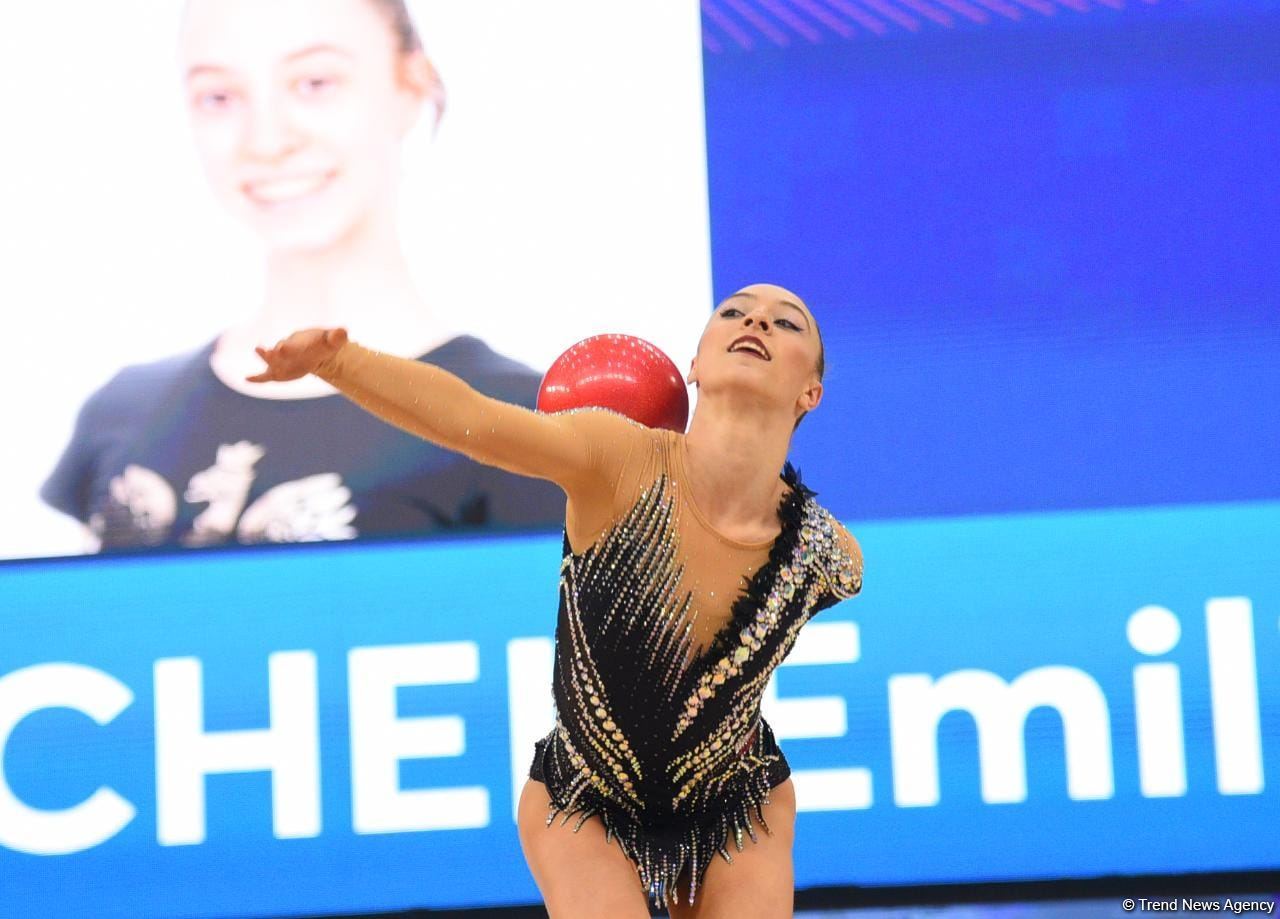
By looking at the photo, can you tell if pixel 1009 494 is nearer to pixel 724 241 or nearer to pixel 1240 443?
pixel 1240 443

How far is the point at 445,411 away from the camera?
2.13 meters

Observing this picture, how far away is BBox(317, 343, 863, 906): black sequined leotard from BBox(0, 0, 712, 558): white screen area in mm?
1619

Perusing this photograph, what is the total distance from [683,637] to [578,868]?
404 mm

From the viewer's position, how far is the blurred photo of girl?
13.3 ft

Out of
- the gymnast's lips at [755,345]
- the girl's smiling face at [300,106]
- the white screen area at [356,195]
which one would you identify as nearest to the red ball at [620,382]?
the gymnast's lips at [755,345]

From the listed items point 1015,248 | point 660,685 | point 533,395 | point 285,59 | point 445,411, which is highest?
point 285,59

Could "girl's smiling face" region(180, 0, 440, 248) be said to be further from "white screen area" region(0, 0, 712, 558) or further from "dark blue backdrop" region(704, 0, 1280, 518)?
"dark blue backdrop" region(704, 0, 1280, 518)

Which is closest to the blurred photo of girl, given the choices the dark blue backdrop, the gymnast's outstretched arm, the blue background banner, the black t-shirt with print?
the black t-shirt with print

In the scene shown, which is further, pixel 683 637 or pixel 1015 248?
pixel 1015 248

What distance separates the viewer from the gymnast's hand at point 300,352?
1.99 m

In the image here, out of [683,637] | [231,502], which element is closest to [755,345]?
[683,637]

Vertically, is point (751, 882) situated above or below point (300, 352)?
below

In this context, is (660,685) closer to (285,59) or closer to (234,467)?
(234,467)

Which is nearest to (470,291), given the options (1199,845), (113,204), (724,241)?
(724,241)
